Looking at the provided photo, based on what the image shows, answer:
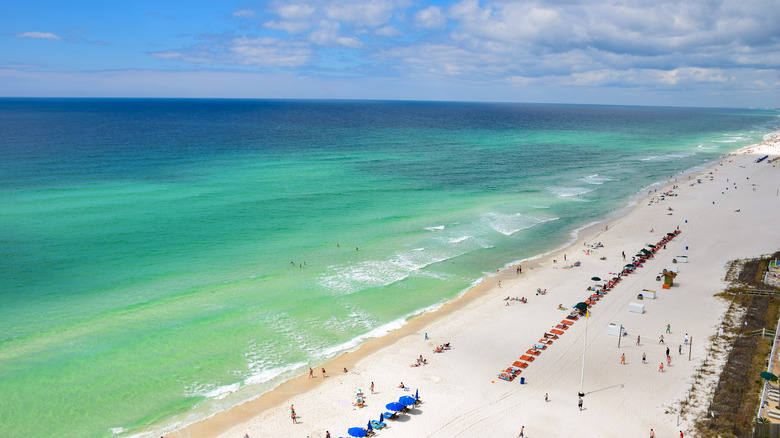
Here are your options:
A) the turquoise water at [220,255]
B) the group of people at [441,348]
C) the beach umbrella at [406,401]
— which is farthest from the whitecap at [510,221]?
the beach umbrella at [406,401]

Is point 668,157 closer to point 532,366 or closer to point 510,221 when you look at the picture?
point 510,221

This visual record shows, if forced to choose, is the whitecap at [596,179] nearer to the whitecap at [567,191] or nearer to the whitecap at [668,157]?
the whitecap at [567,191]

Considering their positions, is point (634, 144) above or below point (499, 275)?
above

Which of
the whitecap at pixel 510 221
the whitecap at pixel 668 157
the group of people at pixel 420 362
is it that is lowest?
the group of people at pixel 420 362

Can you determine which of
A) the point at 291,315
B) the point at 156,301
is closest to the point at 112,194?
the point at 156,301

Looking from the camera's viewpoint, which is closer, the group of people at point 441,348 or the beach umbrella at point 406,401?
the beach umbrella at point 406,401

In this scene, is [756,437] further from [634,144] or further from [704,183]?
[634,144]
